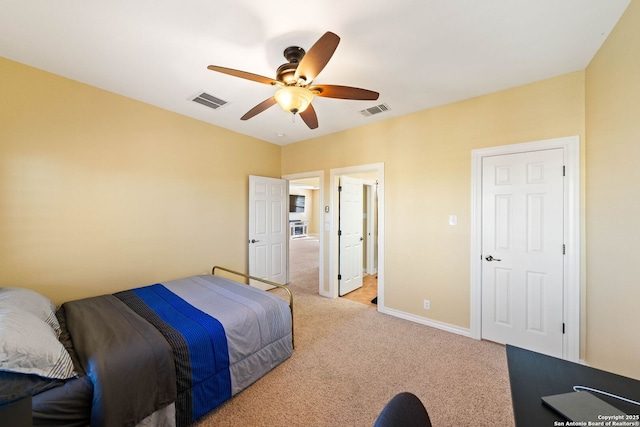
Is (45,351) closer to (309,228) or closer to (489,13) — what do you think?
(489,13)

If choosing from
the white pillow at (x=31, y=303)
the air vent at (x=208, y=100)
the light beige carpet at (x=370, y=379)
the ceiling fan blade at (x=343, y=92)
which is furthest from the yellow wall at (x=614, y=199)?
the white pillow at (x=31, y=303)

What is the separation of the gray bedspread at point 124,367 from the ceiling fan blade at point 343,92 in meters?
2.14

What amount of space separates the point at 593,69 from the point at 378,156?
2127 mm

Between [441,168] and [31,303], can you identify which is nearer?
[31,303]

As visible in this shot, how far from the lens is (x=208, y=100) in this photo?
9.56 ft

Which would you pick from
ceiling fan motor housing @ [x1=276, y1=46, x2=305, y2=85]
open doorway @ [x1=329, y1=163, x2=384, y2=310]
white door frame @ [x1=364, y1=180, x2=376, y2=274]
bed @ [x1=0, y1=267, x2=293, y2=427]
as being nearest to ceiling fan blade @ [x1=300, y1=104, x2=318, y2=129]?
ceiling fan motor housing @ [x1=276, y1=46, x2=305, y2=85]

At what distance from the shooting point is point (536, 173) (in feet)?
8.07

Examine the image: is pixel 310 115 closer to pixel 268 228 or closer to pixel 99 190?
pixel 99 190

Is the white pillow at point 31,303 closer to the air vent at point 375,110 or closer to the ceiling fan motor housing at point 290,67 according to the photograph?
the ceiling fan motor housing at point 290,67

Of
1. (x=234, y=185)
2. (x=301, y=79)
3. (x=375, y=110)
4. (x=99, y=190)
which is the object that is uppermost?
(x=375, y=110)

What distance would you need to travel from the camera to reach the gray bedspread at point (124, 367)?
134 centimetres

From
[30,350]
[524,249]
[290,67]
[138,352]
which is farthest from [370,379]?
[290,67]

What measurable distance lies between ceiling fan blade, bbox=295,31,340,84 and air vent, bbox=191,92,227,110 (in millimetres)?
1630

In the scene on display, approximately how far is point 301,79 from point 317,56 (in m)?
0.23
